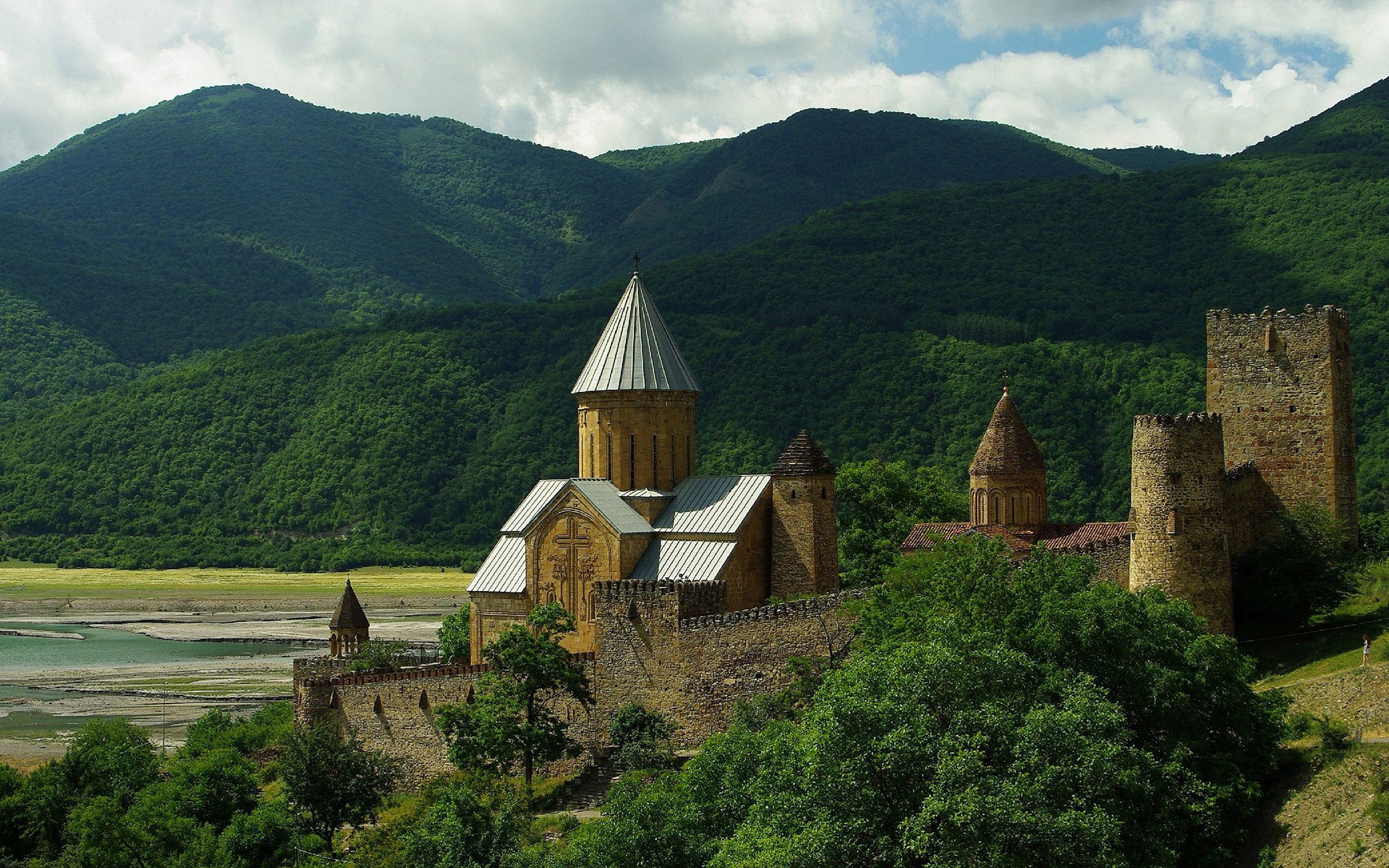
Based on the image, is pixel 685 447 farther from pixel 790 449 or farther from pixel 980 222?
pixel 980 222

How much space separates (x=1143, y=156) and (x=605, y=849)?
171716 mm

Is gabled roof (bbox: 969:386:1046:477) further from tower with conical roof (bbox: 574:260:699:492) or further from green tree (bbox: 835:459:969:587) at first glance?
tower with conical roof (bbox: 574:260:699:492)

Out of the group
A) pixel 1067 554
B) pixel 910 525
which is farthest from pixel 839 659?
pixel 910 525

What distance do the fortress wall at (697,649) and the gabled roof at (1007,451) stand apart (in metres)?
9.47

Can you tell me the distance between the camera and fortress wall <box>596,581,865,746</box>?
25438mm

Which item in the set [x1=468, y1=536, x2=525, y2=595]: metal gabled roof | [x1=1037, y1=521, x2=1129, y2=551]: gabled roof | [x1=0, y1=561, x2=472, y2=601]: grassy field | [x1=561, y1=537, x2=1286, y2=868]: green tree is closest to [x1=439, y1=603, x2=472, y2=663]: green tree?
[x1=468, y1=536, x2=525, y2=595]: metal gabled roof

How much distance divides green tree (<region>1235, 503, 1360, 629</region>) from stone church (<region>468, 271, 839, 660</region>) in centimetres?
852

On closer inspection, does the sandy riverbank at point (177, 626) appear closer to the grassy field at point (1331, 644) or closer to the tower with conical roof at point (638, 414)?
the tower with conical roof at point (638, 414)

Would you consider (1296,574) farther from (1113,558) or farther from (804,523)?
(804,523)

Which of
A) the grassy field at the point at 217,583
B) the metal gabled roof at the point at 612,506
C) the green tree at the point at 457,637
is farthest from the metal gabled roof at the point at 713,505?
the grassy field at the point at 217,583

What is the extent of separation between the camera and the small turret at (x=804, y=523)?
99.4 feet

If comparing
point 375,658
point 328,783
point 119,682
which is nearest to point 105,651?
point 119,682

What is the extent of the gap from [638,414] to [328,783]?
10781 mm

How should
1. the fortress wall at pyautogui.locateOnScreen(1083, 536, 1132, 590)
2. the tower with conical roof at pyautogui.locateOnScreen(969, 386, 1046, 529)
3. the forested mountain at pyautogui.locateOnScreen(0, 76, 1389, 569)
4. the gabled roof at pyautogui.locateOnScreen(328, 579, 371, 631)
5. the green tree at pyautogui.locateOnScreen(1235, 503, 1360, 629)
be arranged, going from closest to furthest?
the fortress wall at pyautogui.locateOnScreen(1083, 536, 1132, 590)
the green tree at pyautogui.locateOnScreen(1235, 503, 1360, 629)
the tower with conical roof at pyautogui.locateOnScreen(969, 386, 1046, 529)
the gabled roof at pyautogui.locateOnScreen(328, 579, 371, 631)
the forested mountain at pyautogui.locateOnScreen(0, 76, 1389, 569)
